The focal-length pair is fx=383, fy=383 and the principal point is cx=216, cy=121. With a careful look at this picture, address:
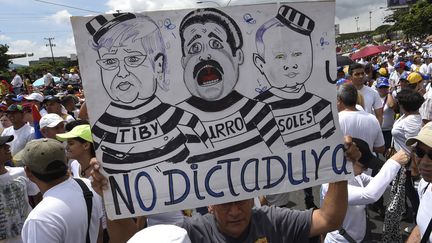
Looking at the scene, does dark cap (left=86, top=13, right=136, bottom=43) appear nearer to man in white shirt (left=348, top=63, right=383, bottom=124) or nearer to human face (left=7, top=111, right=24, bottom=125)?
human face (left=7, top=111, right=24, bottom=125)

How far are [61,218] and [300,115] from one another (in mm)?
1622

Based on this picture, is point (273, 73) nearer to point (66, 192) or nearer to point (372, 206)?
point (66, 192)

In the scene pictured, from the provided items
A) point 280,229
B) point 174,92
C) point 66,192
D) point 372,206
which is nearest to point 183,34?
point 174,92

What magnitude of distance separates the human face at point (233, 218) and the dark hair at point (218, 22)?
79cm

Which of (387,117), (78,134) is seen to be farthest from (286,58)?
(387,117)

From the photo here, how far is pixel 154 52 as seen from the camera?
1841mm

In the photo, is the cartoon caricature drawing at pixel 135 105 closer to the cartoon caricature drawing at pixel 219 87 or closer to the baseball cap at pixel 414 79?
the cartoon caricature drawing at pixel 219 87

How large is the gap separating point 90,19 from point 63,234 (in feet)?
4.70

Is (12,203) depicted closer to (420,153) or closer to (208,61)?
(208,61)

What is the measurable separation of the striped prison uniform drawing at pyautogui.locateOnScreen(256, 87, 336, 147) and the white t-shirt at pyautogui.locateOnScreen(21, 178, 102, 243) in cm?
147

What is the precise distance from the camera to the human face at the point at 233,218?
1.98m

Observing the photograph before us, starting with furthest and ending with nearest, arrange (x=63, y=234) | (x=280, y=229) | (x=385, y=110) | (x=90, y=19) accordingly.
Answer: (x=385, y=110)
(x=63, y=234)
(x=280, y=229)
(x=90, y=19)

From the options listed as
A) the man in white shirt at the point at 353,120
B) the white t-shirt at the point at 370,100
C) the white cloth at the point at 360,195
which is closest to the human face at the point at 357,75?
the white t-shirt at the point at 370,100

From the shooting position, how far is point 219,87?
6.29 ft
